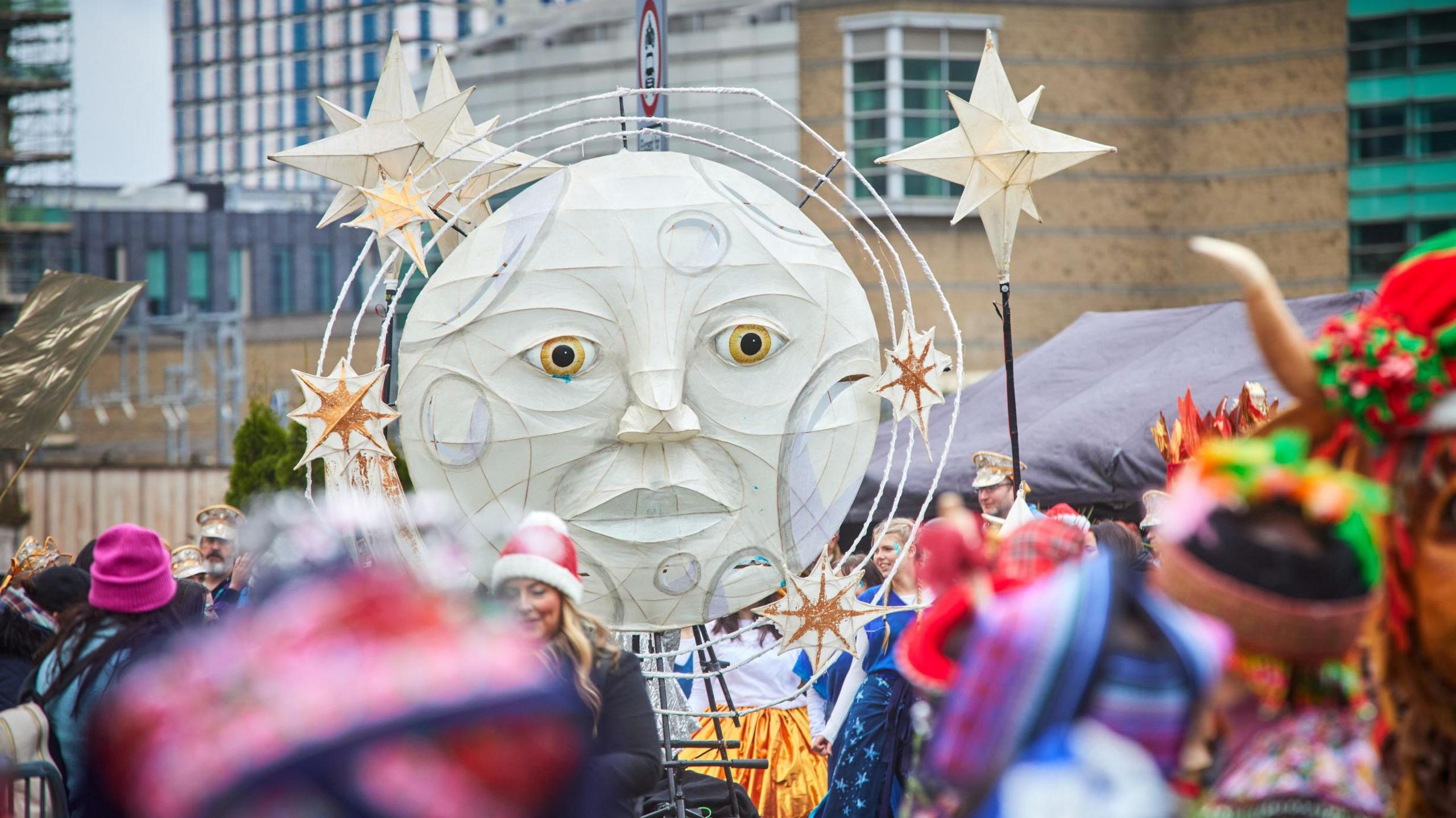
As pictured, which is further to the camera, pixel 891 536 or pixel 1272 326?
pixel 891 536

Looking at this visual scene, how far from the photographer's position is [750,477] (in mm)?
5648

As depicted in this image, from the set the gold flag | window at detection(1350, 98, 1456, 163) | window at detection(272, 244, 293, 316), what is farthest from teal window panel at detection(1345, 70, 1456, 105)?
window at detection(272, 244, 293, 316)

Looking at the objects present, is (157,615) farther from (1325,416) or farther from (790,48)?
(790,48)

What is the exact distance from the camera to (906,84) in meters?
24.3

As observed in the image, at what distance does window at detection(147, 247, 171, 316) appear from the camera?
42.2 m

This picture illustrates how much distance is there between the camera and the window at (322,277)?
44.8 meters

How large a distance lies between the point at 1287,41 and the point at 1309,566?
85.3 feet

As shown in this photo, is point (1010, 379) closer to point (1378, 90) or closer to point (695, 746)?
point (695, 746)

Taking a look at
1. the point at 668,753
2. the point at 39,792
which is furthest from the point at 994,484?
the point at 39,792

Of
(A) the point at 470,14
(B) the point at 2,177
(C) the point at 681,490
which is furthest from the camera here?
(A) the point at 470,14

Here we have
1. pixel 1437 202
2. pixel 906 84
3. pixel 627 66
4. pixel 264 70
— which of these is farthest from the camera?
pixel 264 70

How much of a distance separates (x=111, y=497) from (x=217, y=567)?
18.1 metres

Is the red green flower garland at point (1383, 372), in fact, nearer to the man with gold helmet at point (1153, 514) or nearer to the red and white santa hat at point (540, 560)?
the red and white santa hat at point (540, 560)

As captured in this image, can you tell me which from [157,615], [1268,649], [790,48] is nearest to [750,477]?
[157,615]
